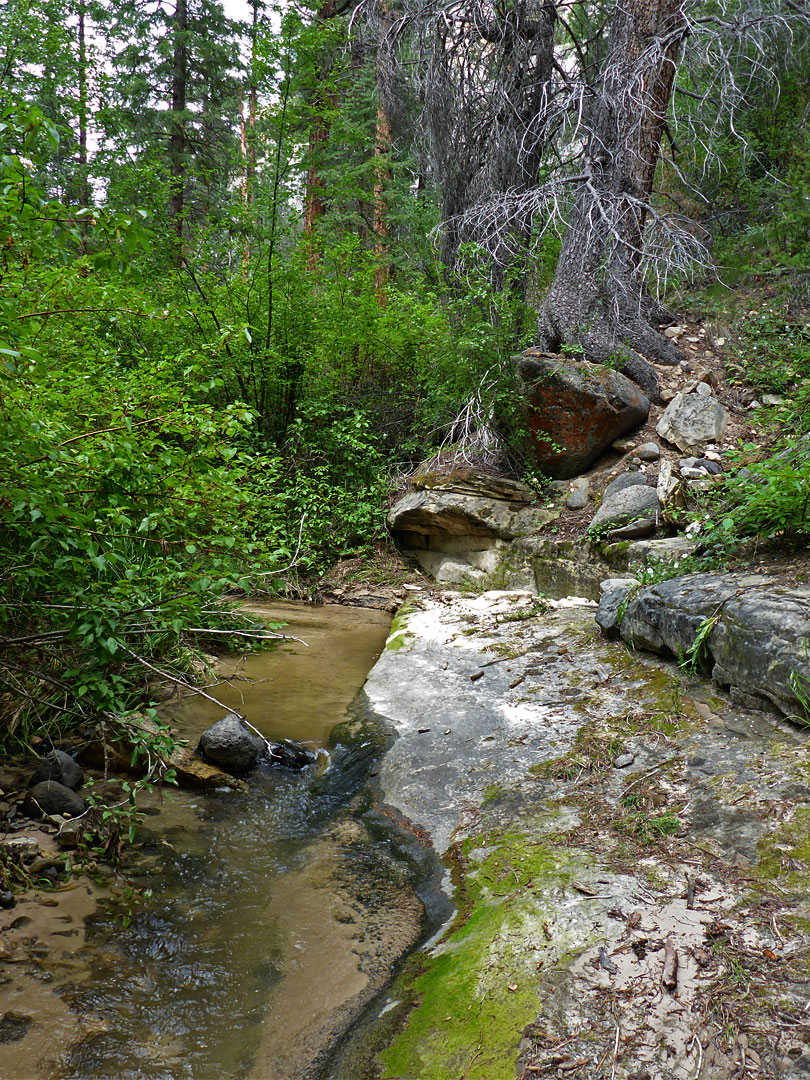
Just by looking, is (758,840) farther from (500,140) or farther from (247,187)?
(500,140)

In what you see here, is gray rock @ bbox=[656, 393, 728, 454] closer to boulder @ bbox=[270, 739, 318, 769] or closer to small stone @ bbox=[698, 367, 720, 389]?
small stone @ bbox=[698, 367, 720, 389]

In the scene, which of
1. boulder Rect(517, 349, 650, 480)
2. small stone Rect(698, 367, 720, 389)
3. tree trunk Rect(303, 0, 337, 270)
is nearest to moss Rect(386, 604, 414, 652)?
boulder Rect(517, 349, 650, 480)

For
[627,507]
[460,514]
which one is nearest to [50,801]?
[627,507]

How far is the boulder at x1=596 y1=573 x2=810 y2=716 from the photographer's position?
2.84 metres

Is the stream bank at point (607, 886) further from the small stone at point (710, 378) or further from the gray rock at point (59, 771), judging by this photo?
the small stone at point (710, 378)

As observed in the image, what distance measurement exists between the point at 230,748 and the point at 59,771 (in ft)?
2.74

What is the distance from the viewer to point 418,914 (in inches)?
93.2

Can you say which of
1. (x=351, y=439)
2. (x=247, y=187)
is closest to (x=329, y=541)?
(x=351, y=439)

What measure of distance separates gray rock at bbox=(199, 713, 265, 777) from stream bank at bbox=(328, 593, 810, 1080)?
77 cm

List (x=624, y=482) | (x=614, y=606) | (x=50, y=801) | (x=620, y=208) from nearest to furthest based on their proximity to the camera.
Result: 1. (x=50, y=801)
2. (x=614, y=606)
3. (x=624, y=482)
4. (x=620, y=208)

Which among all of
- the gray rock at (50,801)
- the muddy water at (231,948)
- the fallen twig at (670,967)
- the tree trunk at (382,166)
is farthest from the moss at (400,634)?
the tree trunk at (382,166)

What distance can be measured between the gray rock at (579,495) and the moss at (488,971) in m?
4.58

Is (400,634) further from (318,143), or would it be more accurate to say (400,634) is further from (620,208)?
(318,143)

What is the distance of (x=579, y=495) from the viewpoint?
21.9ft
